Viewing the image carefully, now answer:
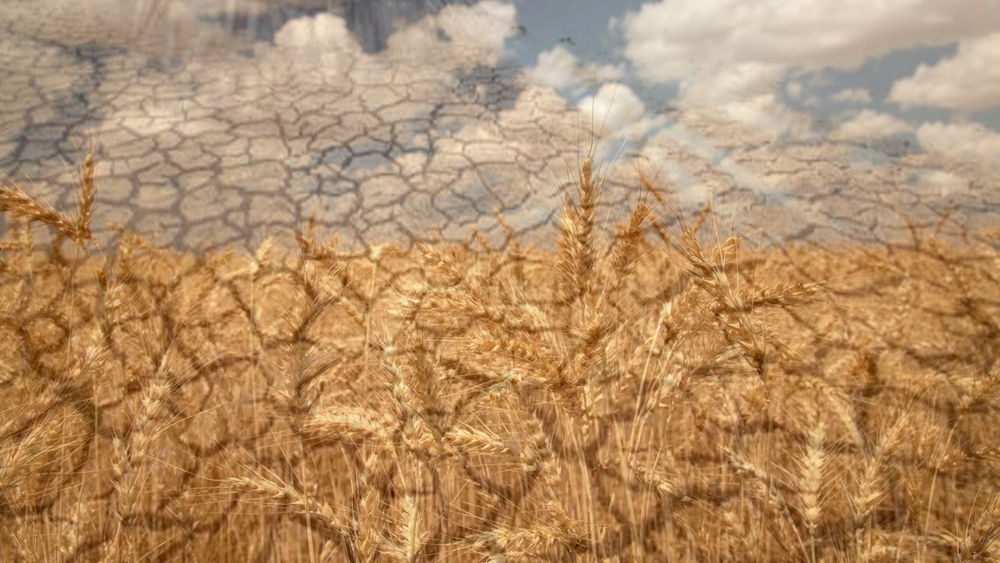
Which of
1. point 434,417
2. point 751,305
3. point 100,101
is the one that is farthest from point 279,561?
point 100,101

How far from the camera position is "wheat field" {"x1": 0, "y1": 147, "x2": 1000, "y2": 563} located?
0.82 m

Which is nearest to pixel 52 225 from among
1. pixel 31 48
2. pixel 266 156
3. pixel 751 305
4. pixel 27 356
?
pixel 27 356

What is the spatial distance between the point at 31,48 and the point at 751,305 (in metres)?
8.66

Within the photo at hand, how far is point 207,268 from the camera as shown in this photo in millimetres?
1729

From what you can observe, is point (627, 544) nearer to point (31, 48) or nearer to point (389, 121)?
point (389, 121)

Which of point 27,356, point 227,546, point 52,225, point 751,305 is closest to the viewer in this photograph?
point 751,305

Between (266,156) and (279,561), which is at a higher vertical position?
(266,156)

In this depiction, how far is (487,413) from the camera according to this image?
1.07m

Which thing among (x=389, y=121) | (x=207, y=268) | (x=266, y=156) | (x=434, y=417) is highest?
(x=389, y=121)

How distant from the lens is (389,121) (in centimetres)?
695

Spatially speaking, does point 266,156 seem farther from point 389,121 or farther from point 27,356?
point 27,356

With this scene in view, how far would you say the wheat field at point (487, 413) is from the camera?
0.82m

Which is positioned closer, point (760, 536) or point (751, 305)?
point (751, 305)

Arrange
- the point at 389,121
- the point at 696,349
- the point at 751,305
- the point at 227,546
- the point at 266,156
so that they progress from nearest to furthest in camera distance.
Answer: the point at 751,305 < the point at 696,349 < the point at 227,546 < the point at 266,156 < the point at 389,121
